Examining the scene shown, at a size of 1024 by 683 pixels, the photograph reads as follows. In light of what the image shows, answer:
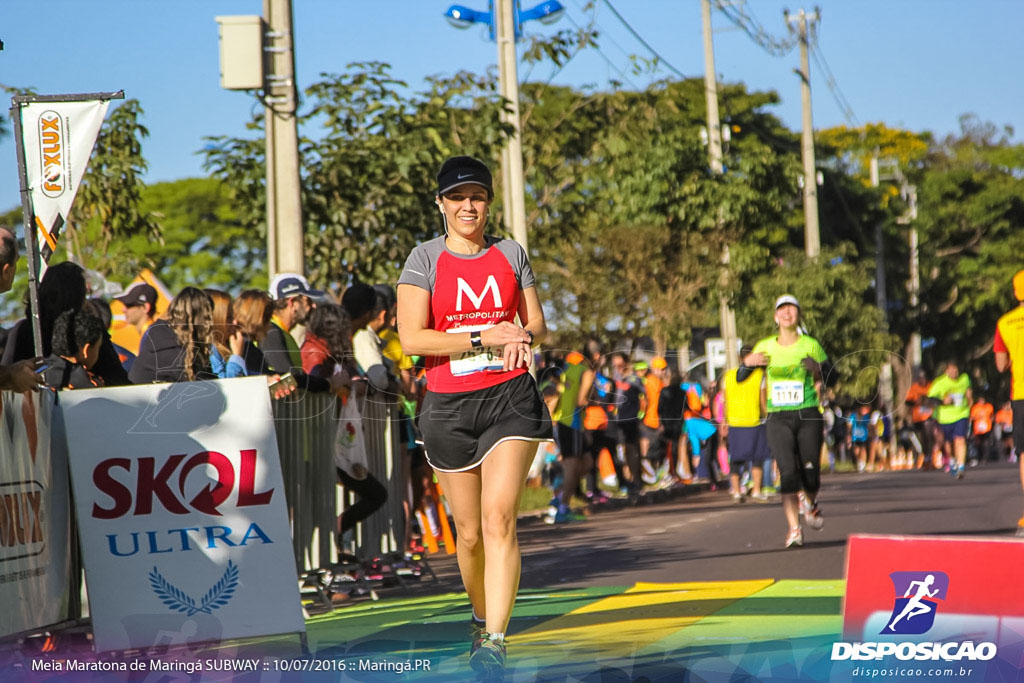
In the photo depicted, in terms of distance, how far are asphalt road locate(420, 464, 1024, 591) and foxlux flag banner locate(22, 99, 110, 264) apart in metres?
4.06

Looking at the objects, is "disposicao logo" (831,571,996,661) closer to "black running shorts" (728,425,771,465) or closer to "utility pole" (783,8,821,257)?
"black running shorts" (728,425,771,465)

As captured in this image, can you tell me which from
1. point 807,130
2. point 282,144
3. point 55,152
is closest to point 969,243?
point 807,130

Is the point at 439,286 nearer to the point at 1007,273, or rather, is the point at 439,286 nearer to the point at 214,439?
the point at 214,439

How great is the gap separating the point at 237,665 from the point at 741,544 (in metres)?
7.63

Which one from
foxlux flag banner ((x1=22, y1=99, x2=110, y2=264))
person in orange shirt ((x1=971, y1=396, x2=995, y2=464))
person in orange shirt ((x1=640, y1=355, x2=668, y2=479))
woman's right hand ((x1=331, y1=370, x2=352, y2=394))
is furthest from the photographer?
person in orange shirt ((x1=971, y1=396, x2=995, y2=464))

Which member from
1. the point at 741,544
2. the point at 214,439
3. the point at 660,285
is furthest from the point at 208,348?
the point at 660,285

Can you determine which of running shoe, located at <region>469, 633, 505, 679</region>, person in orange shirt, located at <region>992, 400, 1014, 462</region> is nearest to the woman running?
running shoe, located at <region>469, 633, 505, 679</region>

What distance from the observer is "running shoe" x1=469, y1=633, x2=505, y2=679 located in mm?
5453

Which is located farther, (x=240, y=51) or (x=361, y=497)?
(x=240, y=51)

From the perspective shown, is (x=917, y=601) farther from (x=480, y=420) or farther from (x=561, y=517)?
(x=561, y=517)

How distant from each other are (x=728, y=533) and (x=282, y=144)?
560 centimetres

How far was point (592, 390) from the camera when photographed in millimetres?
19359

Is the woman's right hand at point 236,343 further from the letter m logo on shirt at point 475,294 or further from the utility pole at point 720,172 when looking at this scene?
the utility pole at point 720,172

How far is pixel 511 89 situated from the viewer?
2055 centimetres
